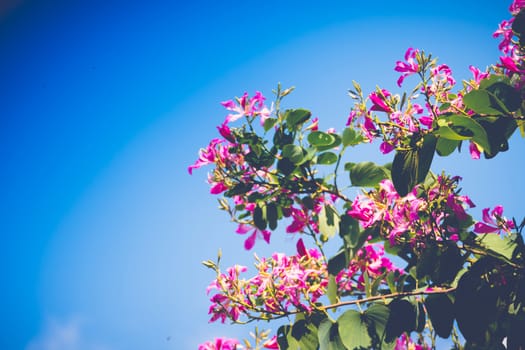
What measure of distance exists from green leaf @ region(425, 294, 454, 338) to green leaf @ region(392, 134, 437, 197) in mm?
529

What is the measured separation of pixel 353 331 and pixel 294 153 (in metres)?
0.90

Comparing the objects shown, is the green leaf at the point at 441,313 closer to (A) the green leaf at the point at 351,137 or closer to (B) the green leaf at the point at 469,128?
(B) the green leaf at the point at 469,128

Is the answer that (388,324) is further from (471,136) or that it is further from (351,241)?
(471,136)

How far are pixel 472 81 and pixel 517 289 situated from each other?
985 mm

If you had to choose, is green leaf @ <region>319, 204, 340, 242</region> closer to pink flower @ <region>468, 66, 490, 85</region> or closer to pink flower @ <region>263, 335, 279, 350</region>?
pink flower @ <region>263, 335, 279, 350</region>

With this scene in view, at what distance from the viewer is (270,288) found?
5.91 ft

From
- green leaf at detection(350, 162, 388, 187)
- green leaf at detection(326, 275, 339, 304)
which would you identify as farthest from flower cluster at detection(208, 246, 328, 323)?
green leaf at detection(350, 162, 388, 187)

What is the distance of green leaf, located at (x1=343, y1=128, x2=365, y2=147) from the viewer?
73.4 inches

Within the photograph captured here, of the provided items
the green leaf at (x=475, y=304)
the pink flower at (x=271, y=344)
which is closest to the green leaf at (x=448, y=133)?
the green leaf at (x=475, y=304)

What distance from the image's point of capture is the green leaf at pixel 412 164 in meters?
1.58

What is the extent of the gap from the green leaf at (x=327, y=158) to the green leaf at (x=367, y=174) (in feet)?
0.41

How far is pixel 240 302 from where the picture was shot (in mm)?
1769

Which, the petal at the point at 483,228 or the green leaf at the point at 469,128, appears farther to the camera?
the petal at the point at 483,228

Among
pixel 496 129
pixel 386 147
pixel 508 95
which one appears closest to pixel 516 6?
pixel 508 95
